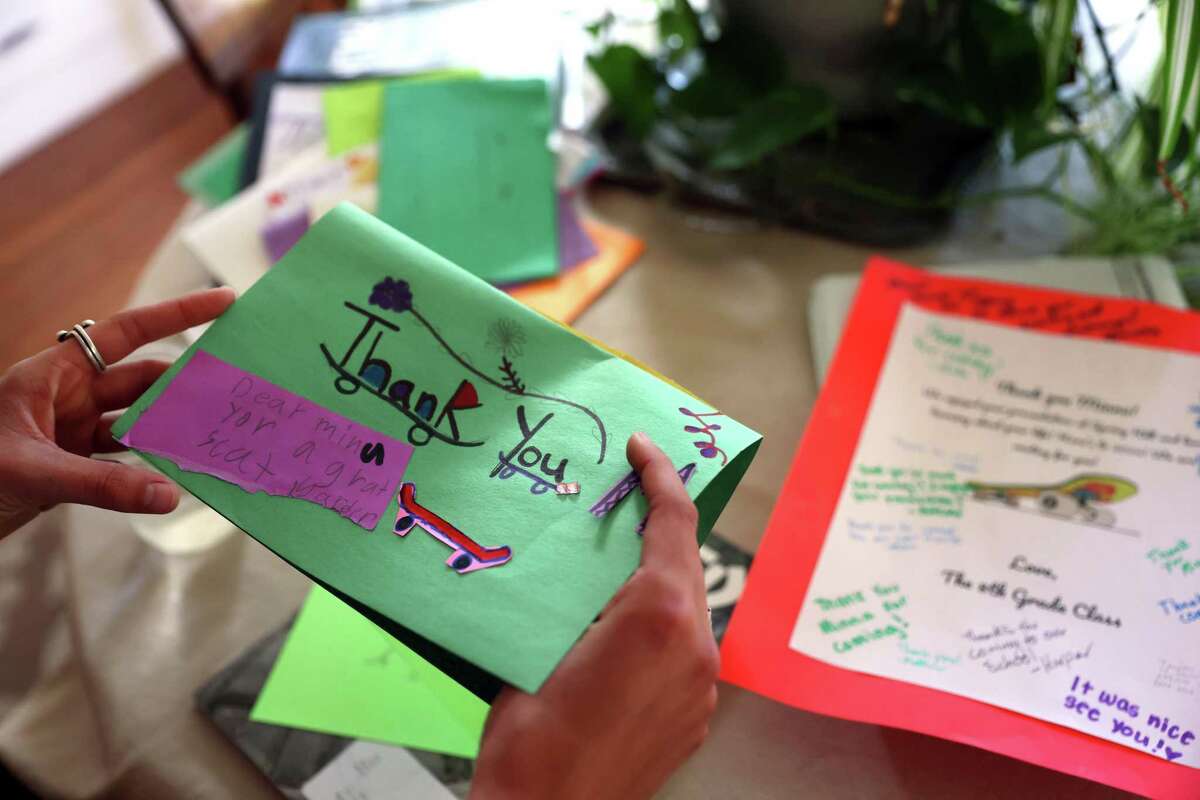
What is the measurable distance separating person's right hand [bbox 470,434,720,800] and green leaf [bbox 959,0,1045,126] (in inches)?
19.9

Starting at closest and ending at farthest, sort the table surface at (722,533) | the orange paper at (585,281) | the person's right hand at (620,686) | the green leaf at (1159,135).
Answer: the person's right hand at (620,686) < the table surface at (722,533) < the green leaf at (1159,135) < the orange paper at (585,281)

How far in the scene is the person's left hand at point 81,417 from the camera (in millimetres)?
419

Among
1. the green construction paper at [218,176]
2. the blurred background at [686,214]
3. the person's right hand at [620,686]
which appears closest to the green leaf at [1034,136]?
the blurred background at [686,214]

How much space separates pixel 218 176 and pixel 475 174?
31cm

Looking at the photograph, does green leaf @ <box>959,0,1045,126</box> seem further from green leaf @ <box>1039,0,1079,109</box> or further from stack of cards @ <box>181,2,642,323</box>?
stack of cards @ <box>181,2,642,323</box>

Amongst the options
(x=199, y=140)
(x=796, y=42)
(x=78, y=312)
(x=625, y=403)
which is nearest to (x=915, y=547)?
(x=625, y=403)

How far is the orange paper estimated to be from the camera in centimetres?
71

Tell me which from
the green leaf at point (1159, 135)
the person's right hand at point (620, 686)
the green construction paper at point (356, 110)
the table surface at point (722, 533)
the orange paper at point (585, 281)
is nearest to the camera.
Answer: the person's right hand at point (620, 686)

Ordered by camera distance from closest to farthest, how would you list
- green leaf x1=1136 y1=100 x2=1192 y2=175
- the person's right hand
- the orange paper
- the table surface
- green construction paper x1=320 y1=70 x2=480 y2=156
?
1. the person's right hand
2. the table surface
3. green leaf x1=1136 y1=100 x2=1192 y2=175
4. the orange paper
5. green construction paper x1=320 y1=70 x2=480 y2=156

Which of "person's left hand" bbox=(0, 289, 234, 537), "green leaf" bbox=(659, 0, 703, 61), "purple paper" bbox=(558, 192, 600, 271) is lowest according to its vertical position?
"purple paper" bbox=(558, 192, 600, 271)

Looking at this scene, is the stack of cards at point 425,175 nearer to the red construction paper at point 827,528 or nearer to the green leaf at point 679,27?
the green leaf at point 679,27

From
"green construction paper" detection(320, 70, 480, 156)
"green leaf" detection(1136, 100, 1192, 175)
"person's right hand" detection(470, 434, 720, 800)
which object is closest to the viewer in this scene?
"person's right hand" detection(470, 434, 720, 800)

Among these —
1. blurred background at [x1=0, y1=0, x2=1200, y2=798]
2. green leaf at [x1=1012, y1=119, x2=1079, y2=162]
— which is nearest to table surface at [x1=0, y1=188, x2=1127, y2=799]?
blurred background at [x1=0, y1=0, x2=1200, y2=798]

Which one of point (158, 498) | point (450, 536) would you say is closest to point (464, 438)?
point (450, 536)
